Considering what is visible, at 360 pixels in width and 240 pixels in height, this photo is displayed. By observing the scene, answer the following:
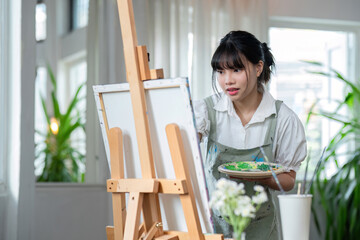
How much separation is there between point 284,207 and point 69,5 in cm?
547

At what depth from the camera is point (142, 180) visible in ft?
5.20

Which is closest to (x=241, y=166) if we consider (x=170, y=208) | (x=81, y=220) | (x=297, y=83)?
(x=170, y=208)

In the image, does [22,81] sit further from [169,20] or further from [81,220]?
[169,20]

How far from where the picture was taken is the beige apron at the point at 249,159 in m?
1.91

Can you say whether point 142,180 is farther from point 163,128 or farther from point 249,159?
point 249,159

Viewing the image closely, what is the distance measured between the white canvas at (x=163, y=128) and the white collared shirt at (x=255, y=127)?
32 centimetres

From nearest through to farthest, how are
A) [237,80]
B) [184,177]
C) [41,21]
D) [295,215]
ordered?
[295,215], [184,177], [237,80], [41,21]

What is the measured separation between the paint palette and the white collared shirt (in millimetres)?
224

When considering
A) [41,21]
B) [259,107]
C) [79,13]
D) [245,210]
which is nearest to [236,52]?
[259,107]

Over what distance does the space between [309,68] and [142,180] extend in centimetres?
319

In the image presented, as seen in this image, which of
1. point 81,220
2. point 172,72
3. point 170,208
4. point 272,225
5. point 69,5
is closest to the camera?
point 170,208

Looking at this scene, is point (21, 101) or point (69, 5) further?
point (69, 5)

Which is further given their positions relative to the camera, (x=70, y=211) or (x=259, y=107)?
(x=70, y=211)

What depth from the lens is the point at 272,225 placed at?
194 cm
